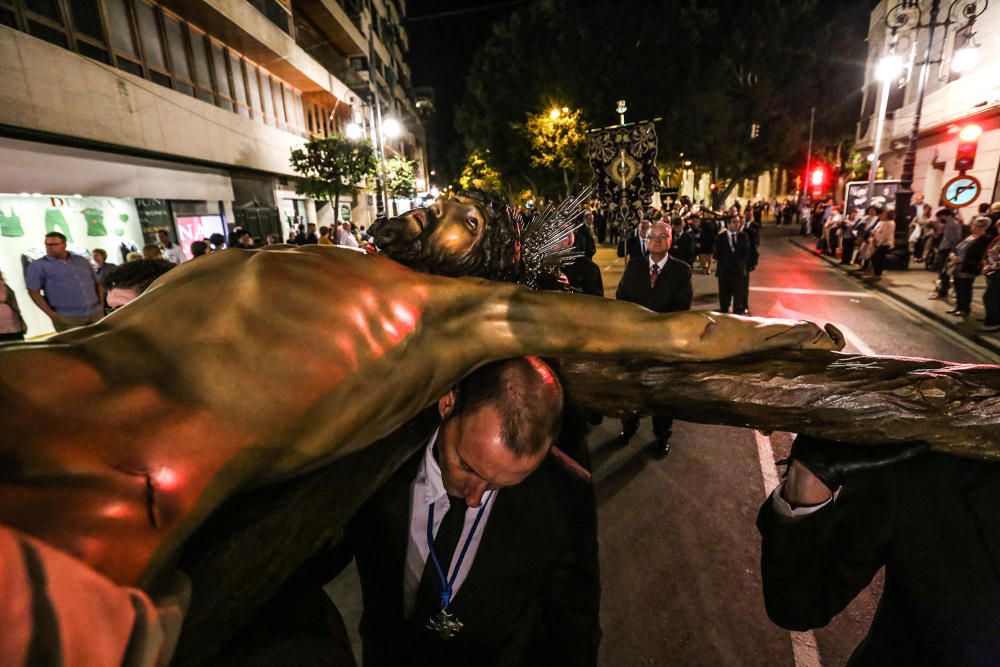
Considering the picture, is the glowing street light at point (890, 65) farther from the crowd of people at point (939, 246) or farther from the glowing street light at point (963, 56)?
the crowd of people at point (939, 246)

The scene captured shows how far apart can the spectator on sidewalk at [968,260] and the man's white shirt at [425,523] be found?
10.7 meters

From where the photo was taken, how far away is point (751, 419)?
1282 millimetres

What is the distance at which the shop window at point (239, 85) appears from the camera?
15555 millimetres

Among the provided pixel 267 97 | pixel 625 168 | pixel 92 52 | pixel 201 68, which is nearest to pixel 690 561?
pixel 625 168

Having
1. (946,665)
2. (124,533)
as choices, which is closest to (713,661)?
(946,665)

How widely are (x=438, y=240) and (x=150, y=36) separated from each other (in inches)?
599

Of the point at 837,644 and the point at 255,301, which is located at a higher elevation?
the point at 255,301

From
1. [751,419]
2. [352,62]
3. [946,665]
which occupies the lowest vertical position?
[946,665]

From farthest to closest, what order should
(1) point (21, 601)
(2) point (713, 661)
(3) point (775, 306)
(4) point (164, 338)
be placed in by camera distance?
(3) point (775, 306) < (2) point (713, 661) < (4) point (164, 338) < (1) point (21, 601)

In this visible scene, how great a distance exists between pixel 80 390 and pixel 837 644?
11.2ft

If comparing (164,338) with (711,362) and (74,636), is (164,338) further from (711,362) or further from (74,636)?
(711,362)

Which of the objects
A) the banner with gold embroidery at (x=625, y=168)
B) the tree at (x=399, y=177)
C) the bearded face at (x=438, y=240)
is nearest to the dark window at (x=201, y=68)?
the tree at (x=399, y=177)

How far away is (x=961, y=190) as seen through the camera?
11.2m

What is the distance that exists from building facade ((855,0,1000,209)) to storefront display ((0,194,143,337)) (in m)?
19.8
